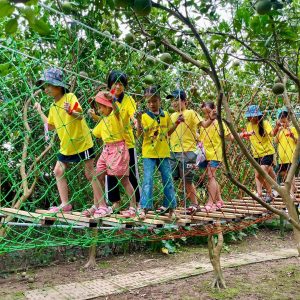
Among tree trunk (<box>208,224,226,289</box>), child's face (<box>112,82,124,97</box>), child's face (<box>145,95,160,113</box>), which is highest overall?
child's face (<box>112,82,124,97</box>)

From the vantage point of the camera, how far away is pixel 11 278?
343cm

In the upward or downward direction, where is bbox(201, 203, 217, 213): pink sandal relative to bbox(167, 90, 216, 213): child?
downward

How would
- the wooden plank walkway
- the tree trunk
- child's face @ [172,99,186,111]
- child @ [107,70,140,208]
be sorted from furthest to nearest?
1. the tree trunk
2. child's face @ [172,99,186,111]
3. child @ [107,70,140,208]
4. the wooden plank walkway

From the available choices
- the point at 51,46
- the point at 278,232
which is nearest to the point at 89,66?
the point at 51,46

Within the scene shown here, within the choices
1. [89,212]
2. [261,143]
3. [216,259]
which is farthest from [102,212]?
[261,143]

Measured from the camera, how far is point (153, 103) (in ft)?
8.37

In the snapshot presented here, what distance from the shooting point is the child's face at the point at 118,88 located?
233 cm

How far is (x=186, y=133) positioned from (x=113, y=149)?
68 centimetres

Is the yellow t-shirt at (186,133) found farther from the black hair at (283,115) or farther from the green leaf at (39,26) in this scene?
the green leaf at (39,26)

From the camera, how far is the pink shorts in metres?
2.37

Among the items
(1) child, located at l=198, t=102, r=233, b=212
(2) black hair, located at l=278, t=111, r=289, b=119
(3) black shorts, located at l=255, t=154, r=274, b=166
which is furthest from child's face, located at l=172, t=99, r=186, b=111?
(3) black shorts, located at l=255, t=154, r=274, b=166

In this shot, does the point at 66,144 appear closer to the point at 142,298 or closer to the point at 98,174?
the point at 98,174

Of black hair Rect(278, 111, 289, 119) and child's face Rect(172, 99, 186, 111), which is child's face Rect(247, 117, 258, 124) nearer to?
black hair Rect(278, 111, 289, 119)

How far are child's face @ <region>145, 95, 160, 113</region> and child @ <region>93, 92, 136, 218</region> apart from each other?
228 millimetres
